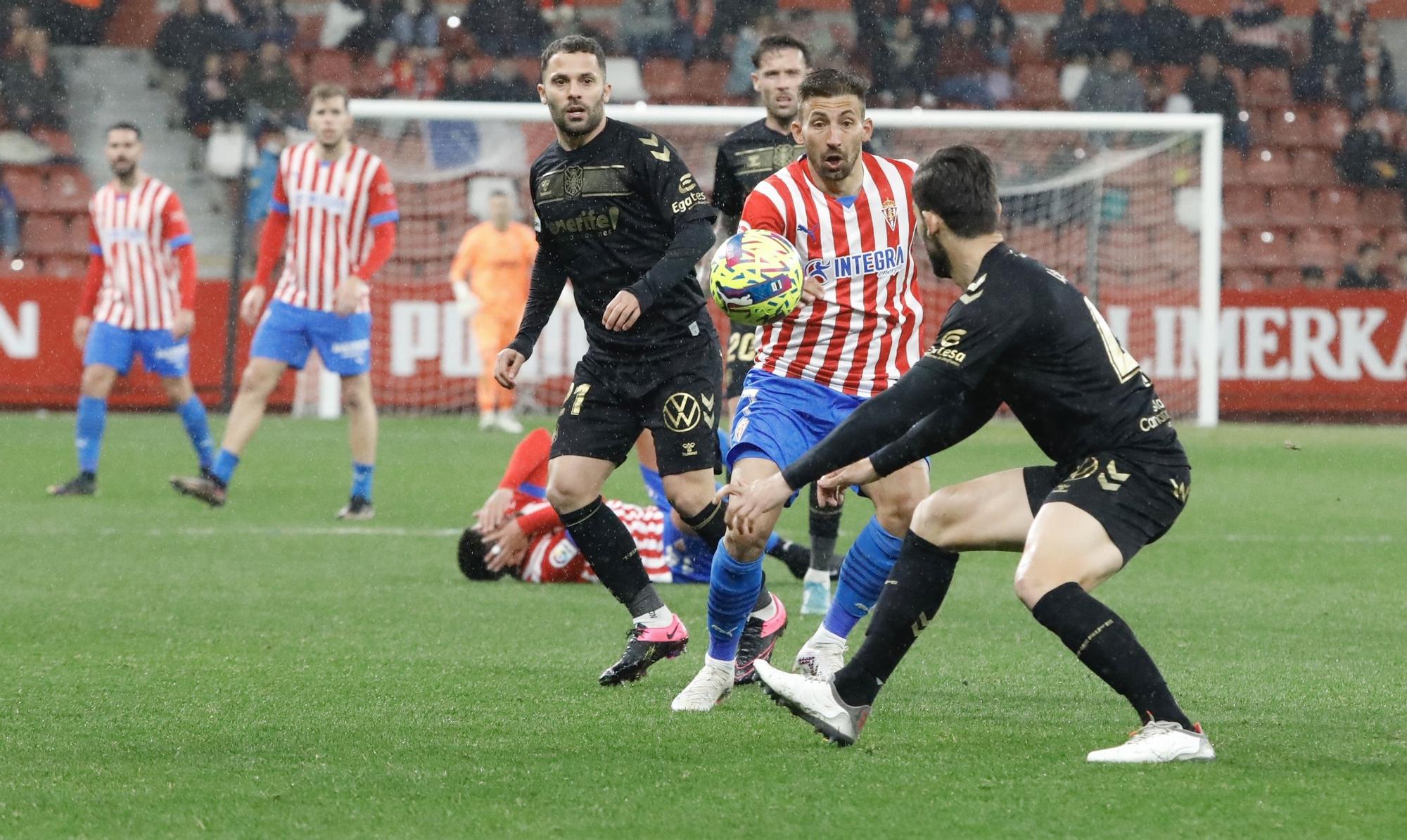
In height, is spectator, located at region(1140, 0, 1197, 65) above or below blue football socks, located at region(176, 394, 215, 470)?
above

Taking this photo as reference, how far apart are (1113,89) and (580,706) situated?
1811cm

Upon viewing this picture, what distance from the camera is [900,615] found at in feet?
14.9

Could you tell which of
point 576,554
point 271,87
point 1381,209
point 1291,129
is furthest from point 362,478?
point 1291,129

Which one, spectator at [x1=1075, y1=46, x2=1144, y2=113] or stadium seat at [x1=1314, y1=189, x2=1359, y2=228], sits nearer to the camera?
stadium seat at [x1=1314, y1=189, x2=1359, y2=228]

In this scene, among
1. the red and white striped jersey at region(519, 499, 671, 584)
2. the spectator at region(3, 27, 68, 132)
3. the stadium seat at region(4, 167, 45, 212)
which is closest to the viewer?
the red and white striped jersey at region(519, 499, 671, 584)

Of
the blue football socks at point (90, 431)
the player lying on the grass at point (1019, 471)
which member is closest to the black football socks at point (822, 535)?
the player lying on the grass at point (1019, 471)

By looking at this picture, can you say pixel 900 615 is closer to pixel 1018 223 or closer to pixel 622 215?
pixel 622 215

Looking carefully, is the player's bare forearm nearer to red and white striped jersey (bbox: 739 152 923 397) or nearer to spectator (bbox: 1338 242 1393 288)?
red and white striped jersey (bbox: 739 152 923 397)

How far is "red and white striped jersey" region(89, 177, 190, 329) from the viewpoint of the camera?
1202 cm

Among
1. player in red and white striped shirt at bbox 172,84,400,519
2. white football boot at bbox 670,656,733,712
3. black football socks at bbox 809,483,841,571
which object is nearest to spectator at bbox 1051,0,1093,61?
player in red and white striped shirt at bbox 172,84,400,519

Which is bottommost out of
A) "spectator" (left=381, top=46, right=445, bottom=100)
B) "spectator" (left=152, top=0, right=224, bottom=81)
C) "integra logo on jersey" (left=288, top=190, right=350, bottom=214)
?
"integra logo on jersey" (left=288, top=190, right=350, bottom=214)

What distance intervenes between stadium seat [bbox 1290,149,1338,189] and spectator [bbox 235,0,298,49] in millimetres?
12149

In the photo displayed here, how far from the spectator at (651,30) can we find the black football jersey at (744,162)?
14272 mm

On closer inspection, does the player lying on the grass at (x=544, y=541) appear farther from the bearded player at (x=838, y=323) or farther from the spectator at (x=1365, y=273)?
the spectator at (x=1365, y=273)
